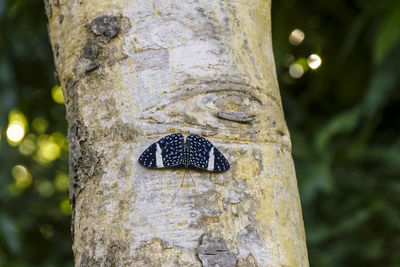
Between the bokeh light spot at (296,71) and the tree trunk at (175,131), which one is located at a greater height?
the bokeh light spot at (296,71)

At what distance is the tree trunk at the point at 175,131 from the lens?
103 centimetres

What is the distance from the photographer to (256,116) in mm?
1131

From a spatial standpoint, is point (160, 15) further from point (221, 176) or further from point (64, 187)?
point (64, 187)

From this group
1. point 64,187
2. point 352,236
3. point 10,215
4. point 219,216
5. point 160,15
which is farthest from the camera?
point 64,187

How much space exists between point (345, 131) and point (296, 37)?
1.80 ft

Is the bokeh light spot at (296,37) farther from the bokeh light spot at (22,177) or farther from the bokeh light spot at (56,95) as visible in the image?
the bokeh light spot at (22,177)

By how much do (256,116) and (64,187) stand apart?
2.95 m

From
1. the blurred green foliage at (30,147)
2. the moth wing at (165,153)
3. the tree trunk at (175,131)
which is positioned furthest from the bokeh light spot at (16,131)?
the moth wing at (165,153)

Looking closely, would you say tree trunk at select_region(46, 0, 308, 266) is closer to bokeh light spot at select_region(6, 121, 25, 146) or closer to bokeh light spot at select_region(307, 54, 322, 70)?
bokeh light spot at select_region(307, 54, 322, 70)

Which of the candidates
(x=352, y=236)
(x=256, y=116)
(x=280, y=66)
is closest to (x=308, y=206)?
(x=352, y=236)

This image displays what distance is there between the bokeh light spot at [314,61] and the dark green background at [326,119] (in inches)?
1.2

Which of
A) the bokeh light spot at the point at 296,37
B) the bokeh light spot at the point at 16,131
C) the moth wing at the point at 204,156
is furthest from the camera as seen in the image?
the bokeh light spot at the point at 16,131

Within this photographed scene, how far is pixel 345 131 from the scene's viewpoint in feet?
9.80

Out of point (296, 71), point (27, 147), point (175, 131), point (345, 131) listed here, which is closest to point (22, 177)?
point (27, 147)
